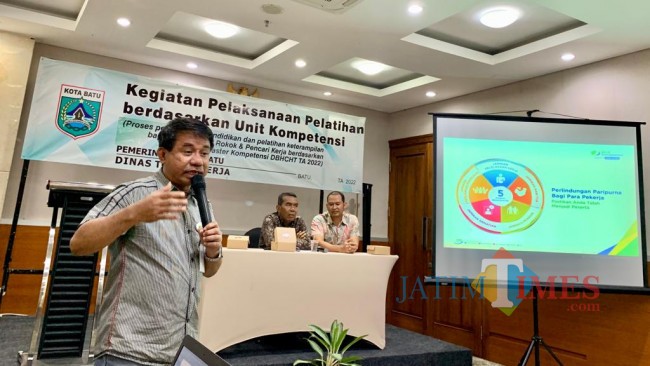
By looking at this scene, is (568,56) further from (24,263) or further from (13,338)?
(24,263)

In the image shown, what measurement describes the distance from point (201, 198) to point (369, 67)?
3.61 metres

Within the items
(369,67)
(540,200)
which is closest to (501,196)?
(540,200)

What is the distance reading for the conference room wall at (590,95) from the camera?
3.19 meters

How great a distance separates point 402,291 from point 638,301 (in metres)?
2.54

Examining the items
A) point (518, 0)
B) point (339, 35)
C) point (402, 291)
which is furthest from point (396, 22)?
point (402, 291)

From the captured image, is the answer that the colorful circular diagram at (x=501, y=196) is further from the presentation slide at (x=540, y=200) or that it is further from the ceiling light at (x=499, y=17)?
the ceiling light at (x=499, y=17)

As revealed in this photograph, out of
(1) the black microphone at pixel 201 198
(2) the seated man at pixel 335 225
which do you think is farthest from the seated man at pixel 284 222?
(1) the black microphone at pixel 201 198

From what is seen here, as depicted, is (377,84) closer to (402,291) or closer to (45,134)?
(402,291)

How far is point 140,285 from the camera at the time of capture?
970mm

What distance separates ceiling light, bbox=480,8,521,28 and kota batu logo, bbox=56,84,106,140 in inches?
126

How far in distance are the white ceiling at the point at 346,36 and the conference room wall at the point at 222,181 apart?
0.40 feet

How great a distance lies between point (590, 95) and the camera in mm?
3521

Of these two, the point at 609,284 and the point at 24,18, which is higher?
the point at 24,18

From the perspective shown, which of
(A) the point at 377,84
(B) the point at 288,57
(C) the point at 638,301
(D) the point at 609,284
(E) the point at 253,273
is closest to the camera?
(E) the point at 253,273
